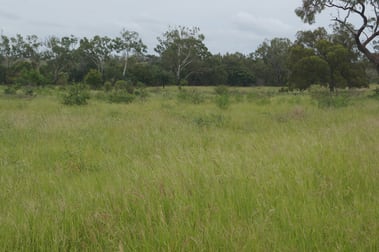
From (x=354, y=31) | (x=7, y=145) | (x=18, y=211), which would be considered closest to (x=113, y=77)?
(x=354, y=31)

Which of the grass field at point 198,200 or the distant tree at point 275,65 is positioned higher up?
the distant tree at point 275,65

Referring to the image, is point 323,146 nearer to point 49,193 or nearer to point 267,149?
point 267,149

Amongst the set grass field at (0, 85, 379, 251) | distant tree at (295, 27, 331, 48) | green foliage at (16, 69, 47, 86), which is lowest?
grass field at (0, 85, 379, 251)

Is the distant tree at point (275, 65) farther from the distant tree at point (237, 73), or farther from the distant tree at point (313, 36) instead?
the distant tree at point (313, 36)

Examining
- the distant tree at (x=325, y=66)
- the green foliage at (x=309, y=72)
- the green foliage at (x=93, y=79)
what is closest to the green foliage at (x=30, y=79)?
the green foliage at (x=93, y=79)

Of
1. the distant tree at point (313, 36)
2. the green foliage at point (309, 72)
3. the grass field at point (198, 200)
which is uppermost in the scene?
the distant tree at point (313, 36)

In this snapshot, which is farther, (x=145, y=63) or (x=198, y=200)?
(x=145, y=63)

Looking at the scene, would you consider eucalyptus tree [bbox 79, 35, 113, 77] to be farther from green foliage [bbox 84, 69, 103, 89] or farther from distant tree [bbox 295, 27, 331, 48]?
distant tree [bbox 295, 27, 331, 48]

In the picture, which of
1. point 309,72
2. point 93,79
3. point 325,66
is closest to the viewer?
point 325,66

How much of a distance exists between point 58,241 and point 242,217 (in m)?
1.54

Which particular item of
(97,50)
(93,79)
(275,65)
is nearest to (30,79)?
(93,79)

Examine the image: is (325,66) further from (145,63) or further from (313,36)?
(145,63)

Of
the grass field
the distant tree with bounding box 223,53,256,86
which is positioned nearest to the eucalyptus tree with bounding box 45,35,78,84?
the distant tree with bounding box 223,53,256,86

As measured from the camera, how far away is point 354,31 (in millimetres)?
18984
